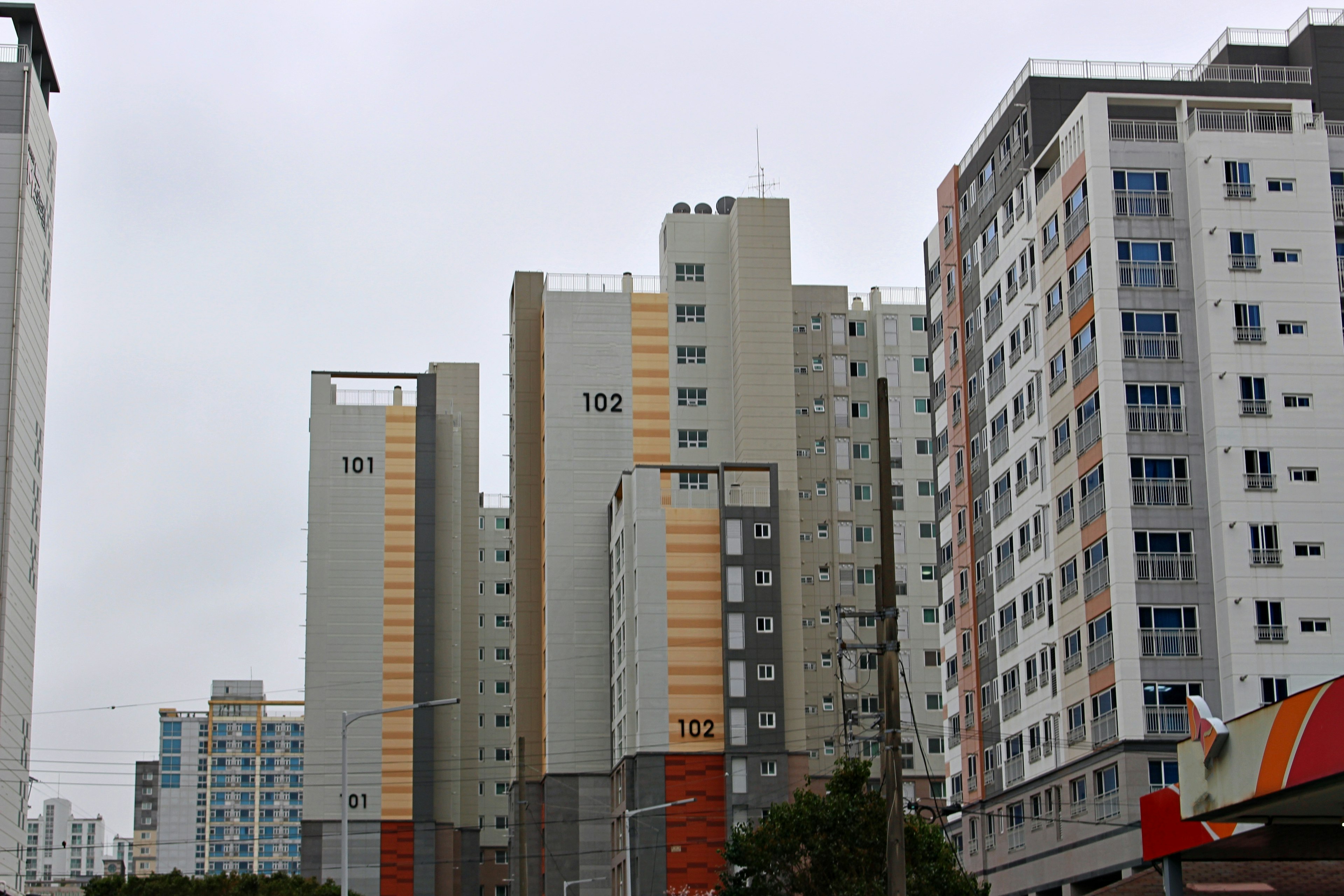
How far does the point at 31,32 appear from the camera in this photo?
12244 cm

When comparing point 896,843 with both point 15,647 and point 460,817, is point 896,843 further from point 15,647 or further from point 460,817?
point 460,817

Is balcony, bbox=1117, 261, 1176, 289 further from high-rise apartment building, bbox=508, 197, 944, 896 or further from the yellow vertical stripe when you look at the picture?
the yellow vertical stripe

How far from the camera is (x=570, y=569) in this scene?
140 m

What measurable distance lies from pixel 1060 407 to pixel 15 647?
228 feet

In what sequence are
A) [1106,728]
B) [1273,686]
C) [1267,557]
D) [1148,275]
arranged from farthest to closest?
1. [1148,275]
2. [1106,728]
3. [1267,557]
4. [1273,686]

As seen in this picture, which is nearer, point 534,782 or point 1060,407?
point 1060,407

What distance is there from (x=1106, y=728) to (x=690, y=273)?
70.6 metres

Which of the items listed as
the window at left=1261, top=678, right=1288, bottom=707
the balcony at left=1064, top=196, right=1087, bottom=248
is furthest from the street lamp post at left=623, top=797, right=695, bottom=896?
the balcony at left=1064, top=196, right=1087, bottom=248

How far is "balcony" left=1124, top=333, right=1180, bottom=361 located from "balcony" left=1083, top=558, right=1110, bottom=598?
31.4ft

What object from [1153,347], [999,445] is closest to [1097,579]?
[1153,347]

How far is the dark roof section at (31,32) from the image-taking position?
120 metres

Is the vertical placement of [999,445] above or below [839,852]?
above

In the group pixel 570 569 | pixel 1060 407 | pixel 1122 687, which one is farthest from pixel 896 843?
pixel 570 569

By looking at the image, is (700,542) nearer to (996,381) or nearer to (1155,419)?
(996,381)
